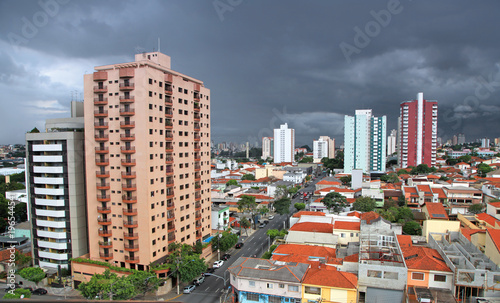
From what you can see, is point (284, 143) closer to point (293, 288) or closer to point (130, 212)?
point (130, 212)

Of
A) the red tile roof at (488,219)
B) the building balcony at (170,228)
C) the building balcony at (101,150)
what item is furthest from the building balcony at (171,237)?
the red tile roof at (488,219)

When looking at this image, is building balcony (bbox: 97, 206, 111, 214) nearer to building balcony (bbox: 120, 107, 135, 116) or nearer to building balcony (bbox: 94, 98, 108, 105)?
building balcony (bbox: 120, 107, 135, 116)

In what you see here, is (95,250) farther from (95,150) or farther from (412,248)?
(412,248)

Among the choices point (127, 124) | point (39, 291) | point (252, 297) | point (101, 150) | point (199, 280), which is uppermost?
point (127, 124)

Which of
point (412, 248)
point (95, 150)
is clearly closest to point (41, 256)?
point (95, 150)

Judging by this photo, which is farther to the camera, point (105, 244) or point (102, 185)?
point (102, 185)

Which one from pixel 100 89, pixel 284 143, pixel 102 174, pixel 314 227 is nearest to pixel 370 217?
pixel 314 227
